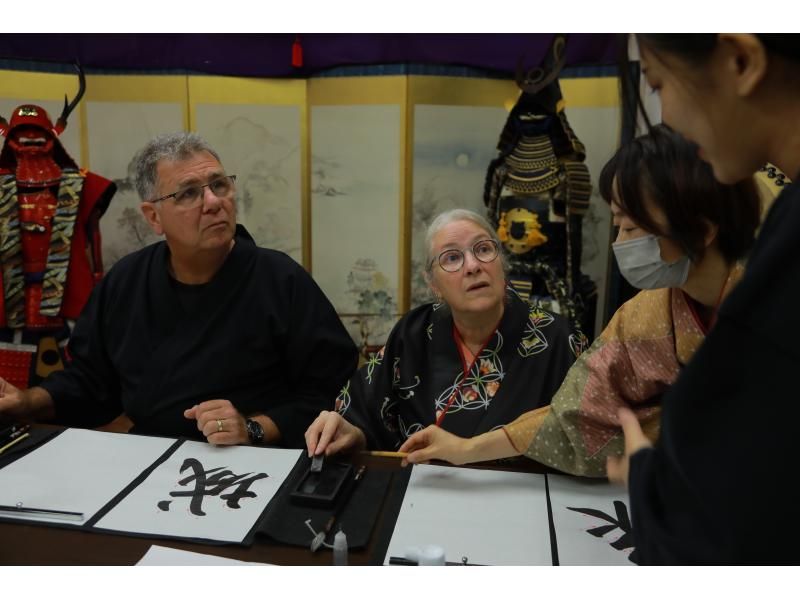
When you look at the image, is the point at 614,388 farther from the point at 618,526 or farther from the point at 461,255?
the point at 461,255

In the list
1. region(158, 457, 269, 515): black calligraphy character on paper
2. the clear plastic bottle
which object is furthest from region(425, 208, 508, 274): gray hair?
the clear plastic bottle

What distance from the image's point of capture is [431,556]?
0.98 m

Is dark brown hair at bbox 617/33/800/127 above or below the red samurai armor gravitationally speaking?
above

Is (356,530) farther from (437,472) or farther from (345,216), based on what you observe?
(345,216)

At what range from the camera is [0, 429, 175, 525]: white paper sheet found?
1.23 meters

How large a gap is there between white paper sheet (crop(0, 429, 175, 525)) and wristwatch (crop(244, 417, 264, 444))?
0.19 metres

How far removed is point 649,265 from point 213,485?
939 mm

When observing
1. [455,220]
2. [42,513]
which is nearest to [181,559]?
[42,513]

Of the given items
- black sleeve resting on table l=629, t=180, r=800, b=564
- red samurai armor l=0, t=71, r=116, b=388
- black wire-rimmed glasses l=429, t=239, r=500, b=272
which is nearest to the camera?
black sleeve resting on table l=629, t=180, r=800, b=564

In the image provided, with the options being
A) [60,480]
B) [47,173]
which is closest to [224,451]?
[60,480]

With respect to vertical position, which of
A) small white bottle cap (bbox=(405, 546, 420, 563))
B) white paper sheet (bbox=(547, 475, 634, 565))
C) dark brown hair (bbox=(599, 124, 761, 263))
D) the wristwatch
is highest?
dark brown hair (bbox=(599, 124, 761, 263))

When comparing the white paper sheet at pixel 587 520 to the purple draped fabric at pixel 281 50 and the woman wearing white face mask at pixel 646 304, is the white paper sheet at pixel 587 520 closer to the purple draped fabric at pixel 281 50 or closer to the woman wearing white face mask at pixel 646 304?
the woman wearing white face mask at pixel 646 304

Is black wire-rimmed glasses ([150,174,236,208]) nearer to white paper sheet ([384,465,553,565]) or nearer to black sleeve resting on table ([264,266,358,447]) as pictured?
black sleeve resting on table ([264,266,358,447])

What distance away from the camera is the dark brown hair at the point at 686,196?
1128 mm
